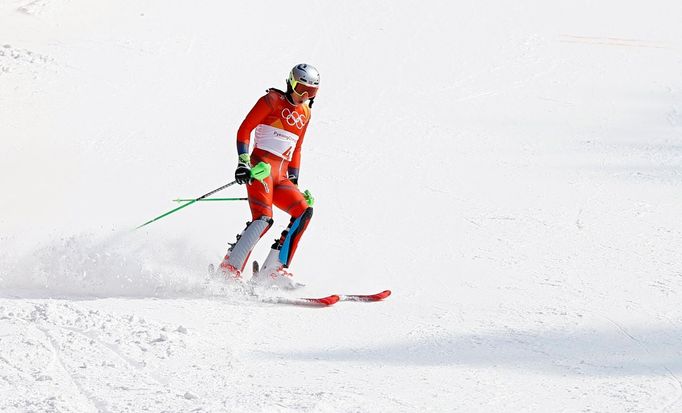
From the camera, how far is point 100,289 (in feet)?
24.8

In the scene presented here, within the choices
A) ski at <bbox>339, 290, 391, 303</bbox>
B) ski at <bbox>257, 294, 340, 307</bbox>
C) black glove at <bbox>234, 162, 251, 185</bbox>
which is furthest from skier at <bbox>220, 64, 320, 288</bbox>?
ski at <bbox>339, 290, 391, 303</bbox>

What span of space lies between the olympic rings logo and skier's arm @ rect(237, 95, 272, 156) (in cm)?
13

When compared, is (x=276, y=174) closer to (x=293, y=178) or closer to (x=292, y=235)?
(x=293, y=178)

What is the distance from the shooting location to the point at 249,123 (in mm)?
7941

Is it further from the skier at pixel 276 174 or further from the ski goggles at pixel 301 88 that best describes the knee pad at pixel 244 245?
the ski goggles at pixel 301 88

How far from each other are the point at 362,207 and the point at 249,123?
302 cm

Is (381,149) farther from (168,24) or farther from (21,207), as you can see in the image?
(168,24)

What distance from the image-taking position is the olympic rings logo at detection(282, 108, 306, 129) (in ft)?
26.6

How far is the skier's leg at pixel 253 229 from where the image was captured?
7723 mm

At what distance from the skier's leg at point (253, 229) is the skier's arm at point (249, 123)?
294 mm

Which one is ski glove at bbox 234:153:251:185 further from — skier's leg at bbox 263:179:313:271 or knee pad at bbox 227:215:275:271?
skier's leg at bbox 263:179:313:271

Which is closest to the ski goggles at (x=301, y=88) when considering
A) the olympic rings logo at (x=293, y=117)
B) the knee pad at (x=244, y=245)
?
the olympic rings logo at (x=293, y=117)

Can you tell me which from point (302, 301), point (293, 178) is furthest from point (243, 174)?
point (302, 301)

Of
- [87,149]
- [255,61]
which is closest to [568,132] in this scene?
[255,61]
